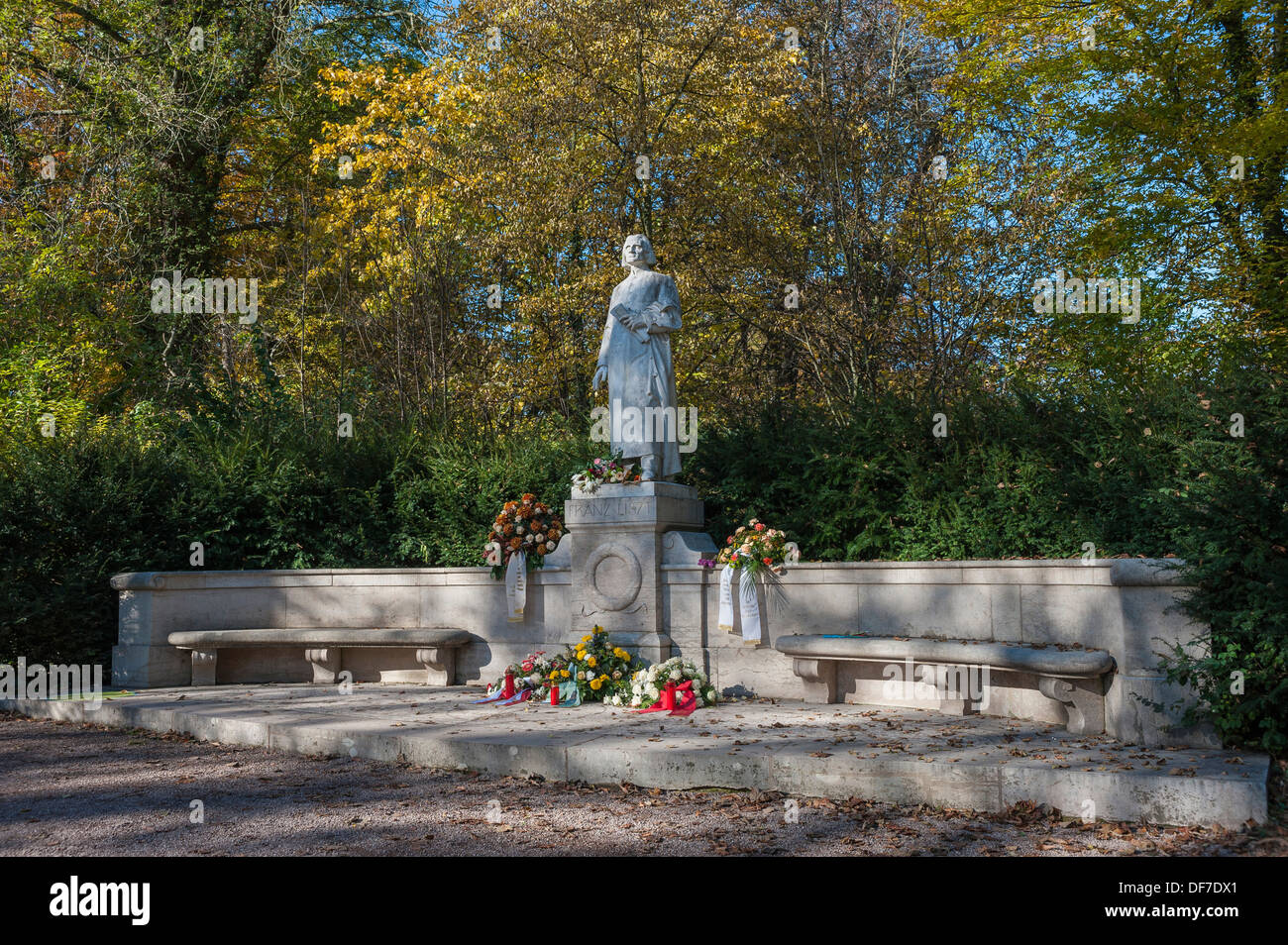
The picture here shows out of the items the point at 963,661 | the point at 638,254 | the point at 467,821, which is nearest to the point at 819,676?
the point at 963,661

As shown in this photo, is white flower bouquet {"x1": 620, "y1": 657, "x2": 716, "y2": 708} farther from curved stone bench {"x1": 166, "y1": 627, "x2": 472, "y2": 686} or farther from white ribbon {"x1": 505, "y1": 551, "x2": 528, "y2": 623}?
curved stone bench {"x1": 166, "y1": 627, "x2": 472, "y2": 686}

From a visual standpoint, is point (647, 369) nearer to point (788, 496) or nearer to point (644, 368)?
point (644, 368)

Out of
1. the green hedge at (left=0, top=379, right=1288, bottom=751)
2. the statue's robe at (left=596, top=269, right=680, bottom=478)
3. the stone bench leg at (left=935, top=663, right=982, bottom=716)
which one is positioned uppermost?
the statue's robe at (left=596, top=269, right=680, bottom=478)

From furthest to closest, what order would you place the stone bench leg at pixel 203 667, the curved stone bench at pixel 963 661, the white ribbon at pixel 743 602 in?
1. the stone bench leg at pixel 203 667
2. the white ribbon at pixel 743 602
3. the curved stone bench at pixel 963 661

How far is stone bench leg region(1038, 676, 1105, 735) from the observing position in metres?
6.20

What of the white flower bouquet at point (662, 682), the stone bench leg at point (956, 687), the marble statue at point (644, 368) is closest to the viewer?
the stone bench leg at point (956, 687)

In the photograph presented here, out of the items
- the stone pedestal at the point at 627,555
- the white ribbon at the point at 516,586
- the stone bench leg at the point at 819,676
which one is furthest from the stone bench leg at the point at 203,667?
the stone bench leg at the point at 819,676

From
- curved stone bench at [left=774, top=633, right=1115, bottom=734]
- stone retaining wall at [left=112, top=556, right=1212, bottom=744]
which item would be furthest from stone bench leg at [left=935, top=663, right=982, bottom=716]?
stone retaining wall at [left=112, top=556, right=1212, bottom=744]

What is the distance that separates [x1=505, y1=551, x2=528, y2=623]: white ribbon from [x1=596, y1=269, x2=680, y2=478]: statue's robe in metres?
1.41

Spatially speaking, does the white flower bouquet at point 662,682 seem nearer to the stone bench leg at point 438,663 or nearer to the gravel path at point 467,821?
the gravel path at point 467,821

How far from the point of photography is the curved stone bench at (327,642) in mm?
9328

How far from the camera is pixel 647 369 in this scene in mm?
9227

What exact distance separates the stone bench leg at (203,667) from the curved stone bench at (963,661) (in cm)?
590

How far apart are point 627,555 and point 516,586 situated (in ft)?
3.83
